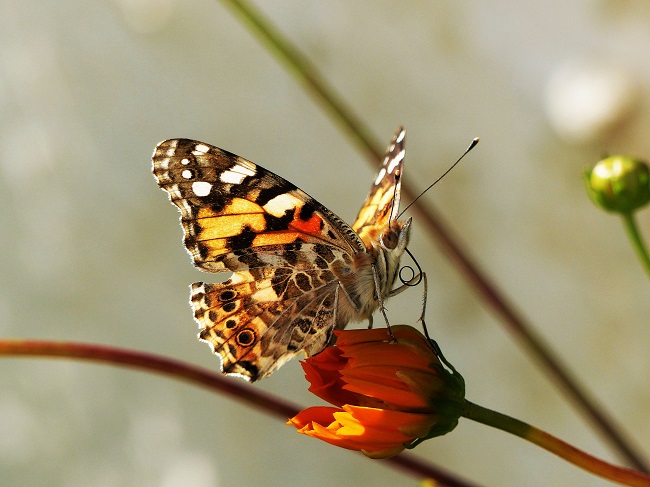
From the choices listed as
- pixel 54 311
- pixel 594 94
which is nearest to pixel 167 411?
pixel 54 311

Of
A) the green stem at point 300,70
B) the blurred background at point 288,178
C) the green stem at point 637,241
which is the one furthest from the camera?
the blurred background at point 288,178

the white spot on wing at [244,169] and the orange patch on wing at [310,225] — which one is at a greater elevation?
the white spot on wing at [244,169]

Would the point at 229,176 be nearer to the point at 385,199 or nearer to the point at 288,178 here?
the point at 385,199

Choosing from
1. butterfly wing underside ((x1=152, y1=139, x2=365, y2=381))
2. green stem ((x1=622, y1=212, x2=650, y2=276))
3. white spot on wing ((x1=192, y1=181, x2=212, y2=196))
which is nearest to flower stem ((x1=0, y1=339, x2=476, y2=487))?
butterfly wing underside ((x1=152, y1=139, x2=365, y2=381))

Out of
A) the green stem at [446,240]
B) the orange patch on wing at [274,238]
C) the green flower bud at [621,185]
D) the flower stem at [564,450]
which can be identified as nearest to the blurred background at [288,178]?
the green stem at [446,240]

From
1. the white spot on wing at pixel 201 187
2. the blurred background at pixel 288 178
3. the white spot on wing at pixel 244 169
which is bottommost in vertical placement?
the blurred background at pixel 288 178

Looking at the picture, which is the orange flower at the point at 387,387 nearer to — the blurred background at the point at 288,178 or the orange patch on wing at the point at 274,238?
the orange patch on wing at the point at 274,238

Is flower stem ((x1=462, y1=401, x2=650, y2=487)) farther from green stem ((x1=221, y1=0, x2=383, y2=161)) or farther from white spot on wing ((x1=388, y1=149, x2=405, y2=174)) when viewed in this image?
green stem ((x1=221, y1=0, x2=383, y2=161))
